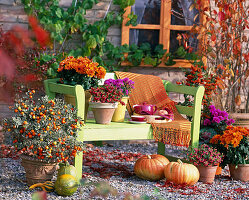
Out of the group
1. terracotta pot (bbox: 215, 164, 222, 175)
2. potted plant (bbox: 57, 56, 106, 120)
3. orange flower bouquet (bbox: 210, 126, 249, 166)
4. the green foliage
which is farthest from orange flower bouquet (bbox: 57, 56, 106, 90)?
terracotta pot (bbox: 215, 164, 222, 175)

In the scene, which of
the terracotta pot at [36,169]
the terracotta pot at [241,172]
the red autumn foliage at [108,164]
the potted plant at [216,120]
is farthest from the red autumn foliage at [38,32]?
the potted plant at [216,120]

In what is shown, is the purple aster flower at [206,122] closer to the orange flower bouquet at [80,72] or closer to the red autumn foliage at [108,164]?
the red autumn foliage at [108,164]

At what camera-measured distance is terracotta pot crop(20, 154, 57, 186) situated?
2.71 m

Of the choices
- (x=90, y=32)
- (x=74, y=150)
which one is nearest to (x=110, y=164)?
(x=74, y=150)

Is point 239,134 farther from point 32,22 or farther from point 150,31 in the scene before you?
point 32,22

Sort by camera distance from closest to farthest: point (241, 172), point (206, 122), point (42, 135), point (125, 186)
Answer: point (42, 135) → point (125, 186) → point (241, 172) → point (206, 122)

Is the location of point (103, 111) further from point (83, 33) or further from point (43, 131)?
point (83, 33)

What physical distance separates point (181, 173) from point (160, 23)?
7.67 feet

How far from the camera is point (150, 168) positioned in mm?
3068

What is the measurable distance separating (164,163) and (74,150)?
2.69 ft

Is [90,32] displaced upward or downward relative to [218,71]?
upward

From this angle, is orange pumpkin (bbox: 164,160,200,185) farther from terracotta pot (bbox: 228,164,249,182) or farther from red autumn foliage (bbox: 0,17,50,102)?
red autumn foliage (bbox: 0,17,50,102)

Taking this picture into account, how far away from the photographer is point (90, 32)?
14.7ft

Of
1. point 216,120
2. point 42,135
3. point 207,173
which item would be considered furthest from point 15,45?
point 216,120
